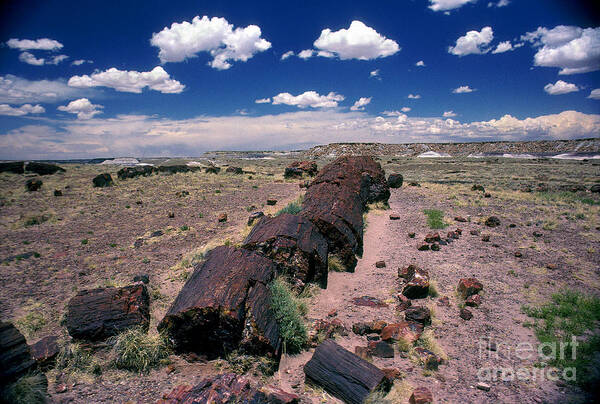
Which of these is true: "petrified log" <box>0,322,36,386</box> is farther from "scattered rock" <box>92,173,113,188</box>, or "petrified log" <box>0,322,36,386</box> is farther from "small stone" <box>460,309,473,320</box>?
"scattered rock" <box>92,173,113,188</box>

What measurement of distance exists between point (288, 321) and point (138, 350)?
8.09ft

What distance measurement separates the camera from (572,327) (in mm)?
5211

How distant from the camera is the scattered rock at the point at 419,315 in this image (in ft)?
18.9

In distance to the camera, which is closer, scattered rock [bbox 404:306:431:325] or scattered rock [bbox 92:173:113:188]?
scattered rock [bbox 404:306:431:325]

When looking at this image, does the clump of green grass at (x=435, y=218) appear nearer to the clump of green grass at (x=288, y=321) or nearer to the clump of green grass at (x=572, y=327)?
the clump of green grass at (x=572, y=327)

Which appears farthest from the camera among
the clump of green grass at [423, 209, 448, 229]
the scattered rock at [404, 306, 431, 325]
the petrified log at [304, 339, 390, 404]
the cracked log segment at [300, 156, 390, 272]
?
the clump of green grass at [423, 209, 448, 229]

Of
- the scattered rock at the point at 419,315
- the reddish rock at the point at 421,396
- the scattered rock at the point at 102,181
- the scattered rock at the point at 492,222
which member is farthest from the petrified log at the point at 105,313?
the scattered rock at the point at 102,181

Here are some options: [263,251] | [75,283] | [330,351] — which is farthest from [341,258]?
[75,283]

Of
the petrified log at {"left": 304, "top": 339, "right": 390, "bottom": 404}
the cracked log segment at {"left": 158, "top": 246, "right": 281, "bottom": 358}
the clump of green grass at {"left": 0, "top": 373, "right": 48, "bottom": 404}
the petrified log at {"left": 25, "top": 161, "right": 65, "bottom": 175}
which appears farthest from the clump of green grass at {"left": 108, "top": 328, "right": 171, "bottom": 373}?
the petrified log at {"left": 25, "top": 161, "right": 65, "bottom": 175}

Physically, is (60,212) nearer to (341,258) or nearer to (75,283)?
(75,283)

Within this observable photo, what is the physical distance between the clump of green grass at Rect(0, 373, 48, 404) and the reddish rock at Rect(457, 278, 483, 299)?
7.72 metres

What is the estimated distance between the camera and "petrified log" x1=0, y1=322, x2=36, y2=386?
373 centimetres

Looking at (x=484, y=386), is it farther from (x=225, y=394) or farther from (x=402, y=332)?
(x=225, y=394)

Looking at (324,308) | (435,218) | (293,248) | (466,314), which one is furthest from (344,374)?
(435,218)
